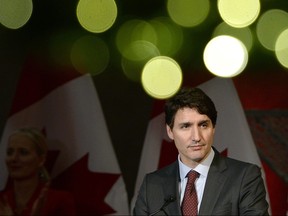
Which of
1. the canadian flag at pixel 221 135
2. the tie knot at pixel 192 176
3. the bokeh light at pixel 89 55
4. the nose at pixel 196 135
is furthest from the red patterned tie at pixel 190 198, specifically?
the bokeh light at pixel 89 55

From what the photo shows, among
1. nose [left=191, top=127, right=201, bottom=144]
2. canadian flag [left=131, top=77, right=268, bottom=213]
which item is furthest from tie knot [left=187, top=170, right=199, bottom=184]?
canadian flag [left=131, top=77, right=268, bottom=213]

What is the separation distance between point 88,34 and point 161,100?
0.55 metres

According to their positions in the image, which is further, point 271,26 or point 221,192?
point 271,26

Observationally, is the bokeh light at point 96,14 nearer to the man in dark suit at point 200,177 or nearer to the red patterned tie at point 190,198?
the man in dark suit at point 200,177

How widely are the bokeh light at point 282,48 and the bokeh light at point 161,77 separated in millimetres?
526

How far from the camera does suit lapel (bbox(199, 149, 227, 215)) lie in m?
1.49

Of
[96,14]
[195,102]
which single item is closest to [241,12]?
[96,14]

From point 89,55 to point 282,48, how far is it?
3.41 ft

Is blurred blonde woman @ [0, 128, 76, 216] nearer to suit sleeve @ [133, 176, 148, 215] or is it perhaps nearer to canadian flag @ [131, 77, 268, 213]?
canadian flag @ [131, 77, 268, 213]

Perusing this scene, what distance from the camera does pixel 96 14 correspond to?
2.78 m

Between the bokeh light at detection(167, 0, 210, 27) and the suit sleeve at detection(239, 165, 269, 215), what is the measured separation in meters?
1.42

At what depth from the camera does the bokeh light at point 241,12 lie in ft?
8.74

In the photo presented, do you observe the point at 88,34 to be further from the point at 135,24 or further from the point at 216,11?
the point at 216,11

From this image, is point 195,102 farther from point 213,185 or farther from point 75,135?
point 75,135
